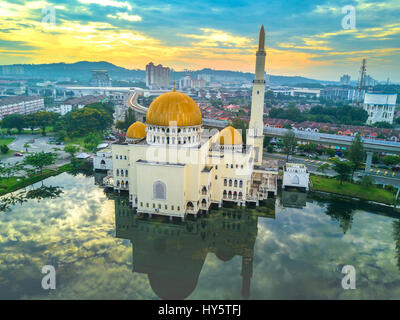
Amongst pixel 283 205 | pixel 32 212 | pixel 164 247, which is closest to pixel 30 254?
pixel 32 212

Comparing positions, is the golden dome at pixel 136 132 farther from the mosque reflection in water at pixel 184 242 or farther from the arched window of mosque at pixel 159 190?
the arched window of mosque at pixel 159 190

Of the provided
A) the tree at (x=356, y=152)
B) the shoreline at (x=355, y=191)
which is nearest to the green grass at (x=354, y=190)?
the shoreline at (x=355, y=191)

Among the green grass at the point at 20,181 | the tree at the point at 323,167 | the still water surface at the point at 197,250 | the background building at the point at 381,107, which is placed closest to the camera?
the still water surface at the point at 197,250

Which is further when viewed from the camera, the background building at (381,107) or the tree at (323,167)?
the background building at (381,107)

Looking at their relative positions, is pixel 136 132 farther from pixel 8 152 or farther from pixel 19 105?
pixel 19 105

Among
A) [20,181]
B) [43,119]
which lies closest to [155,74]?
[43,119]

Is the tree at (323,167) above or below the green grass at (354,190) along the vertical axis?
above
